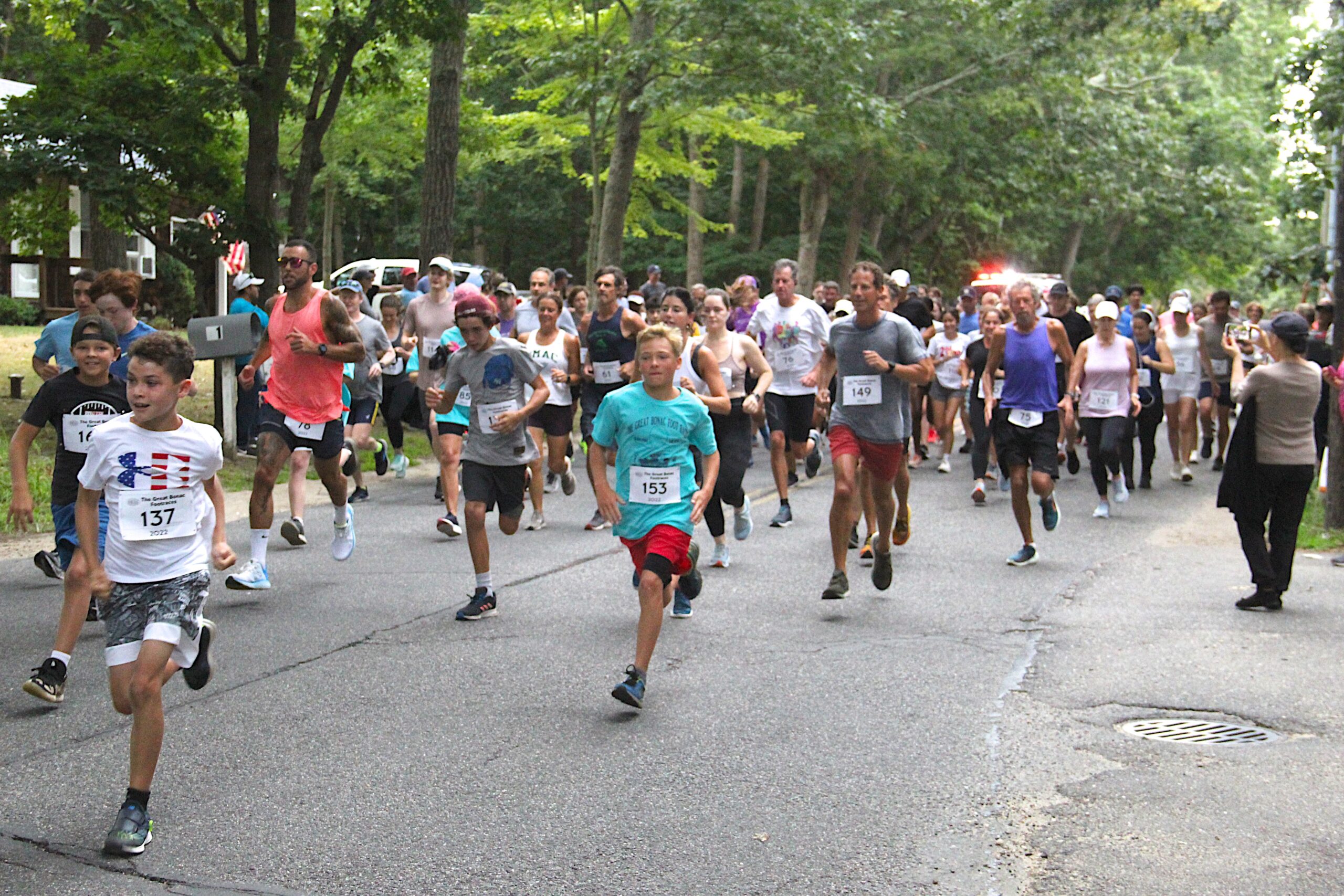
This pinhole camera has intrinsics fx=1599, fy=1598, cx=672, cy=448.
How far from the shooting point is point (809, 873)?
4.66 m

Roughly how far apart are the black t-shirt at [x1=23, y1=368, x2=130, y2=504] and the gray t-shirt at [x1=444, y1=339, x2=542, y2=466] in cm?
201

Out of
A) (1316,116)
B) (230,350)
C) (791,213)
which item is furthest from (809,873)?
(791,213)

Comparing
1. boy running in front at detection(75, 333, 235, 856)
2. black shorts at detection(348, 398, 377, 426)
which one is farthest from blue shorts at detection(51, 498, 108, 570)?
black shorts at detection(348, 398, 377, 426)

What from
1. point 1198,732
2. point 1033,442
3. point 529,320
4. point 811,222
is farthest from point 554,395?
point 811,222

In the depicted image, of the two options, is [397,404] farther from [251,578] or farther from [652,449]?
[652,449]

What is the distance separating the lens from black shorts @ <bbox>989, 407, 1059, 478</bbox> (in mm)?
10961

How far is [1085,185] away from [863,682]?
2903 centimetres

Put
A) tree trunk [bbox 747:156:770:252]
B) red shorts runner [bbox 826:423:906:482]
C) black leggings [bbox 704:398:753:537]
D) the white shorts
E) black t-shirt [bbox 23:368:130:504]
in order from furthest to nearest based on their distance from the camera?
tree trunk [bbox 747:156:770:252], the white shorts, black leggings [bbox 704:398:753:537], red shorts runner [bbox 826:423:906:482], black t-shirt [bbox 23:368:130:504]

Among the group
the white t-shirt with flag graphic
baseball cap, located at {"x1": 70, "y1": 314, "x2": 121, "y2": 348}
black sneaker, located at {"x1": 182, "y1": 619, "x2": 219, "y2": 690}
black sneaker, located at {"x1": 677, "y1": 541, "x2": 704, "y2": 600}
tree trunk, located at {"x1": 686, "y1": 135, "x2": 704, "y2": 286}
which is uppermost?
tree trunk, located at {"x1": 686, "y1": 135, "x2": 704, "y2": 286}

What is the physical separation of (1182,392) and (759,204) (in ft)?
77.5

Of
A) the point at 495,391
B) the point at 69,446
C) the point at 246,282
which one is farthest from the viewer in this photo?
the point at 246,282

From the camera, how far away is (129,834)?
185 inches

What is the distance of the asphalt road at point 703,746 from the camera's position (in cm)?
472

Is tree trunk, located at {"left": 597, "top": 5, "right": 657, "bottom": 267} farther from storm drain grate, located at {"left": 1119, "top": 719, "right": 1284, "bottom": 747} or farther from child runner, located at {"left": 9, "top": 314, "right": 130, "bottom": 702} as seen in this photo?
storm drain grate, located at {"left": 1119, "top": 719, "right": 1284, "bottom": 747}
